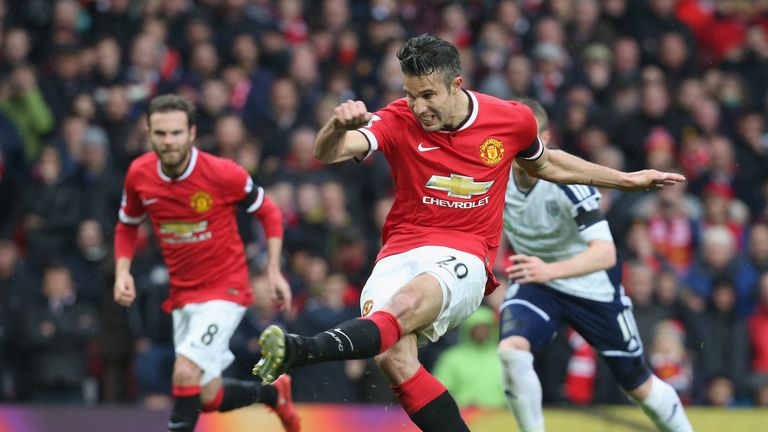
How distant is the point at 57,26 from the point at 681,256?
7088 mm

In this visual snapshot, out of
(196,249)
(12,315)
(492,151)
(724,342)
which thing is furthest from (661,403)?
(12,315)

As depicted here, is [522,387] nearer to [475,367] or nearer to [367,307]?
[367,307]

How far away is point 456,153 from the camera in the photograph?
688 centimetres

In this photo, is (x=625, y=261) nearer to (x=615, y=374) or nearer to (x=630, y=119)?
(x=630, y=119)

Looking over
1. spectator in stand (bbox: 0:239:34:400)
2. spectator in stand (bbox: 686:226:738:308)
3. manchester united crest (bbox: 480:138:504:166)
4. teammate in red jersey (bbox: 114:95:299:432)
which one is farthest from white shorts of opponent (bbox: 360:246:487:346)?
spectator in stand (bbox: 686:226:738:308)

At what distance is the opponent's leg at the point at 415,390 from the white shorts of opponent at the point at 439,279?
0.58ft

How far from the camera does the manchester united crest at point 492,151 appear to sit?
273 inches

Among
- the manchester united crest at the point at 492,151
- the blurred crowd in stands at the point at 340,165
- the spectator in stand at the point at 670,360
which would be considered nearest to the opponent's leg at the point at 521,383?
the manchester united crest at the point at 492,151

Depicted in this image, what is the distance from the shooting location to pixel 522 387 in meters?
7.98

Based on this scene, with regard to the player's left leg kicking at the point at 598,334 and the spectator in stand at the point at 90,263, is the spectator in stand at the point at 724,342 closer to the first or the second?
the player's left leg kicking at the point at 598,334

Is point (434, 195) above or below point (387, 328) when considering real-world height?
above

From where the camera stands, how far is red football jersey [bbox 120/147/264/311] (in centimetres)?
841

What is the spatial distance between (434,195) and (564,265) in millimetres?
1189

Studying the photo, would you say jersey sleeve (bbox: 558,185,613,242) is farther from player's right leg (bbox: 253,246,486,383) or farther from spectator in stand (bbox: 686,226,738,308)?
spectator in stand (bbox: 686,226,738,308)
